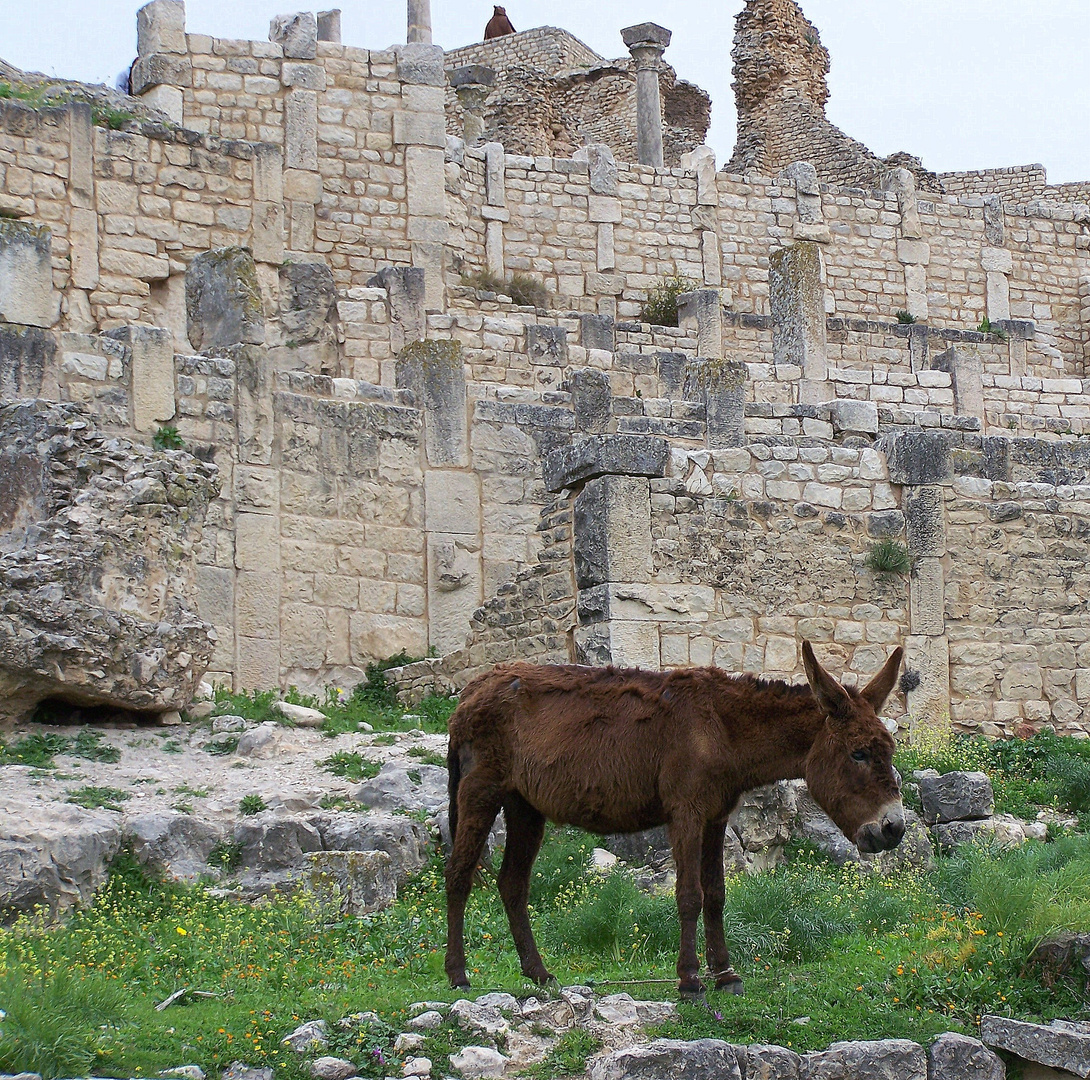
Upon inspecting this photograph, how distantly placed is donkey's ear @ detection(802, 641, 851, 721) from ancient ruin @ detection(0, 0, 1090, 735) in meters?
4.62

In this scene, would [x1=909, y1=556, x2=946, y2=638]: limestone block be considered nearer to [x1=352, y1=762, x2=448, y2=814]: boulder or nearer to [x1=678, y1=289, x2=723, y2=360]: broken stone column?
[x1=352, y1=762, x2=448, y2=814]: boulder

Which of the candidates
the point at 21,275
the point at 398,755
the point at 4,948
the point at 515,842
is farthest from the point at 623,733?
the point at 21,275

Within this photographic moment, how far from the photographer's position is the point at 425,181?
20.2 m

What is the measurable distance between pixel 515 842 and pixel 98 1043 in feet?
5.99

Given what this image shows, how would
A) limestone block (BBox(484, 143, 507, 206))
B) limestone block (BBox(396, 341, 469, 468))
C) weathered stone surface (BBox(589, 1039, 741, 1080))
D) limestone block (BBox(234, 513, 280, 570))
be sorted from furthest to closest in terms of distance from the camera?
limestone block (BBox(484, 143, 507, 206)), limestone block (BBox(396, 341, 469, 468)), limestone block (BBox(234, 513, 280, 570)), weathered stone surface (BBox(589, 1039, 741, 1080))

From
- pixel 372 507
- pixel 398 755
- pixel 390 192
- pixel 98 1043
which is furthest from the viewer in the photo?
pixel 390 192

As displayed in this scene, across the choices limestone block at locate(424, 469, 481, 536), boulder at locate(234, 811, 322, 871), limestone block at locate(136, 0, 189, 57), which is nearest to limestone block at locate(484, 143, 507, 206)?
limestone block at locate(136, 0, 189, 57)

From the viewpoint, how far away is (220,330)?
14.3m

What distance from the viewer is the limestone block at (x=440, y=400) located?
13.9m

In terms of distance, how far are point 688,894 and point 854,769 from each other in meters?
0.79

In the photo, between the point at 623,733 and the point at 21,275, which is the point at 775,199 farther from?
the point at 623,733

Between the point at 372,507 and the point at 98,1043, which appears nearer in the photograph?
the point at 98,1043

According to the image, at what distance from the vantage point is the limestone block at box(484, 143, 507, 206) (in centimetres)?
2120

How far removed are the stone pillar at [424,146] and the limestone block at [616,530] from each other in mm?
8951
